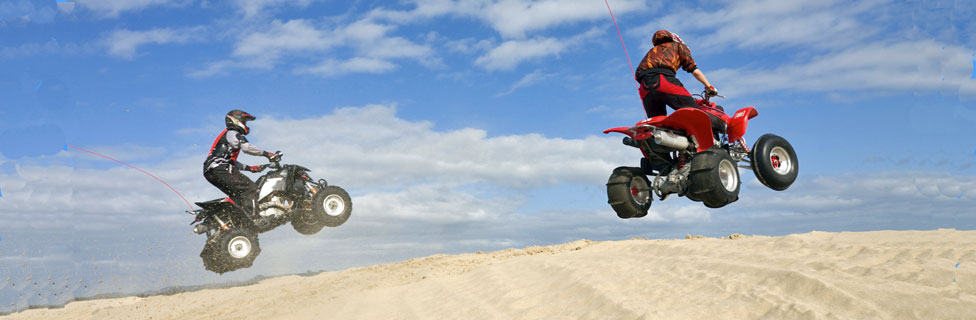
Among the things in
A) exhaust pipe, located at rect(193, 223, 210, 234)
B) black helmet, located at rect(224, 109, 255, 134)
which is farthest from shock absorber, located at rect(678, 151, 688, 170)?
exhaust pipe, located at rect(193, 223, 210, 234)

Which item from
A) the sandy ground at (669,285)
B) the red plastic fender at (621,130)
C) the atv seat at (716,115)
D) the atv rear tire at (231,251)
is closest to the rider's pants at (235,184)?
the atv rear tire at (231,251)

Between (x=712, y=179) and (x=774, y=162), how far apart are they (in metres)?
1.70

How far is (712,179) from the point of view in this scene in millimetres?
6469

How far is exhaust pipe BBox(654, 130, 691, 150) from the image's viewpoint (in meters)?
6.66

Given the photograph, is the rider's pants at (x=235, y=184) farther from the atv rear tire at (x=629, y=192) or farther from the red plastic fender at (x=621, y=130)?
the red plastic fender at (x=621, y=130)

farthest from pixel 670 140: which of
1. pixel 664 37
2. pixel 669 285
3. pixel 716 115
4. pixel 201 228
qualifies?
pixel 201 228

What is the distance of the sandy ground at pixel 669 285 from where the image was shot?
3918mm

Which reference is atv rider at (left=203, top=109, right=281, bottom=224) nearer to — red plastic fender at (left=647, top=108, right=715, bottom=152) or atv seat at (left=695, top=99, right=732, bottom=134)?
red plastic fender at (left=647, top=108, right=715, bottom=152)

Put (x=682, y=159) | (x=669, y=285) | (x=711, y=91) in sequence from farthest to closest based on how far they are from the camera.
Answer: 1. (x=711, y=91)
2. (x=682, y=159)
3. (x=669, y=285)

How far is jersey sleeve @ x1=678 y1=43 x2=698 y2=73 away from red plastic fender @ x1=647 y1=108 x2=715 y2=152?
0.74 meters

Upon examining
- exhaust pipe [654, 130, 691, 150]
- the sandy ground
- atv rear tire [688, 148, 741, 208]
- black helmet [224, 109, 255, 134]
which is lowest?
the sandy ground

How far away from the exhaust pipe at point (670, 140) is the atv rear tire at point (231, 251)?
23.3 feet

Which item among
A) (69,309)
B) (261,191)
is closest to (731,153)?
(261,191)

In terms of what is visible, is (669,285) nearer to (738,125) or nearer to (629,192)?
(629,192)
